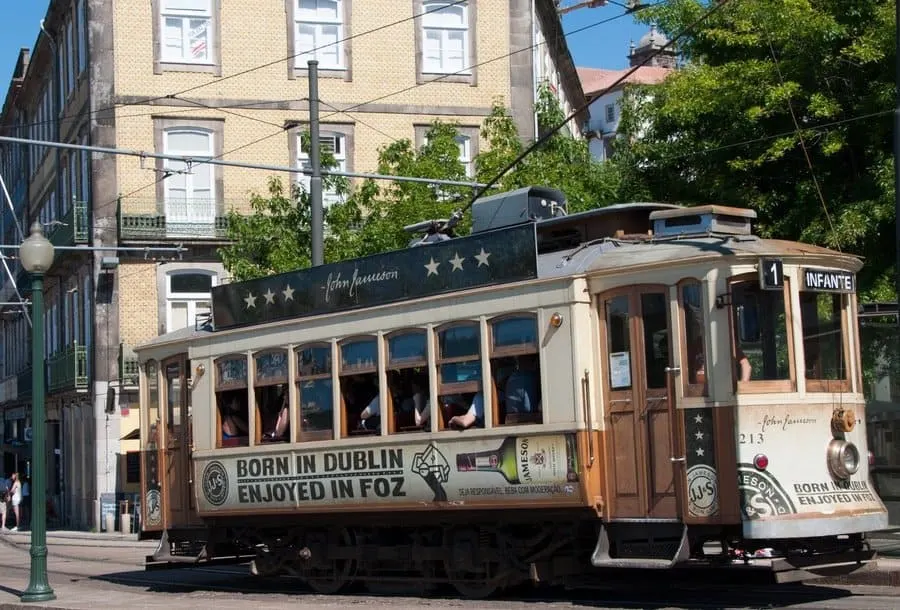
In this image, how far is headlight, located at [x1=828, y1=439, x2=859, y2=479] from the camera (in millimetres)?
12211

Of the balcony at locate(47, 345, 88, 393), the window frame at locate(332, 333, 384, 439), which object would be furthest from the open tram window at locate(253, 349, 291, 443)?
the balcony at locate(47, 345, 88, 393)

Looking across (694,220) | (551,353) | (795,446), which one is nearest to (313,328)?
(551,353)

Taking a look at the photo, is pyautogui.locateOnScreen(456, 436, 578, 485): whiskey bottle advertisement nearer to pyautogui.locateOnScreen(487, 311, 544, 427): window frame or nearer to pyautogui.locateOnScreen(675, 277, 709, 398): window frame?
pyautogui.locateOnScreen(487, 311, 544, 427): window frame

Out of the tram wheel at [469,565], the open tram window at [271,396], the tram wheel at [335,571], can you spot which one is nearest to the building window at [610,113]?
the open tram window at [271,396]

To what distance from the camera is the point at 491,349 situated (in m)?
13.6

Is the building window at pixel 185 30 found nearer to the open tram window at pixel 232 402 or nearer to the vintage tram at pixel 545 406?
the vintage tram at pixel 545 406

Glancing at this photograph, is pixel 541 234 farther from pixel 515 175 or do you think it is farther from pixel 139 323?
pixel 139 323

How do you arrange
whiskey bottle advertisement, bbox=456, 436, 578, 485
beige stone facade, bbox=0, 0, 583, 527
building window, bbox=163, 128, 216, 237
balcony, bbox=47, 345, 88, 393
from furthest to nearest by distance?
1. balcony, bbox=47, 345, 88, 393
2. building window, bbox=163, 128, 216, 237
3. beige stone facade, bbox=0, 0, 583, 527
4. whiskey bottle advertisement, bbox=456, 436, 578, 485

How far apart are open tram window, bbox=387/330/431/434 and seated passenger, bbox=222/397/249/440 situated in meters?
2.59

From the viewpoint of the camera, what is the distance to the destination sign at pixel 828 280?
40.7ft

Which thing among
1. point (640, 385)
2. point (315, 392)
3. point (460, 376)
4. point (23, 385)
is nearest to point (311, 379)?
point (315, 392)

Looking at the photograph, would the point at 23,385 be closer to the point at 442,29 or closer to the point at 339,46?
the point at 339,46

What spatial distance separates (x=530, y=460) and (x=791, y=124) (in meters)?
9.29

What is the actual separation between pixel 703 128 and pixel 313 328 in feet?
27.9
